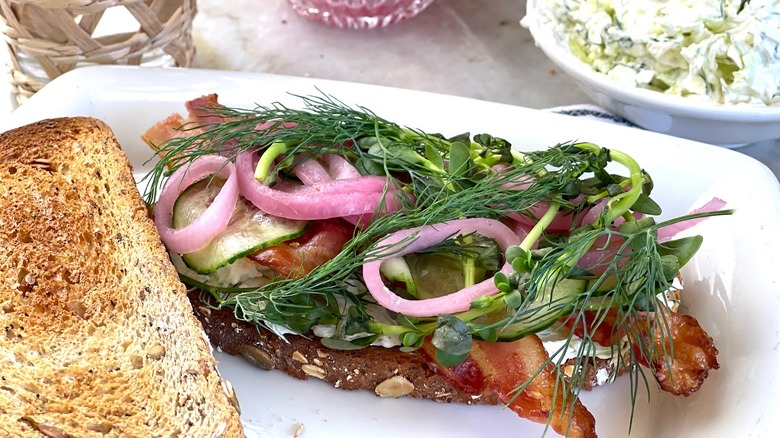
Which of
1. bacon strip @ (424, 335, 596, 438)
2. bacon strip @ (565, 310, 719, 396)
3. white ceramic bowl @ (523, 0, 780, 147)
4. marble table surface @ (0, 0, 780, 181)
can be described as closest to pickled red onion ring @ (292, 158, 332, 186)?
bacon strip @ (424, 335, 596, 438)

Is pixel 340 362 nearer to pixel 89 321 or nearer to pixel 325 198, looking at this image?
pixel 325 198

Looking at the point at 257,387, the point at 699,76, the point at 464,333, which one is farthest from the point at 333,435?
the point at 699,76

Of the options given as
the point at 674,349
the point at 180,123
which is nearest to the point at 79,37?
the point at 180,123

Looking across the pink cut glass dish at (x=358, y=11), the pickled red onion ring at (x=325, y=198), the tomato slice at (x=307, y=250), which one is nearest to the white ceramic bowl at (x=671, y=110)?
the pink cut glass dish at (x=358, y=11)

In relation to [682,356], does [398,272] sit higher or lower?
higher

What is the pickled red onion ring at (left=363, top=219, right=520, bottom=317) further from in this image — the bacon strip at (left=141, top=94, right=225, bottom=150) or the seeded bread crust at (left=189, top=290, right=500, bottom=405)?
the bacon strip at (left=141, top=94, right=225, bottom=150)

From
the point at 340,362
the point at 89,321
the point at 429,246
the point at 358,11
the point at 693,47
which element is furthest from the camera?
the point at 358,11

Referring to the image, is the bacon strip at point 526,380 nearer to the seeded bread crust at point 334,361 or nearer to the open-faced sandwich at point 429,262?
the open-faced sandwich at point 429,262
